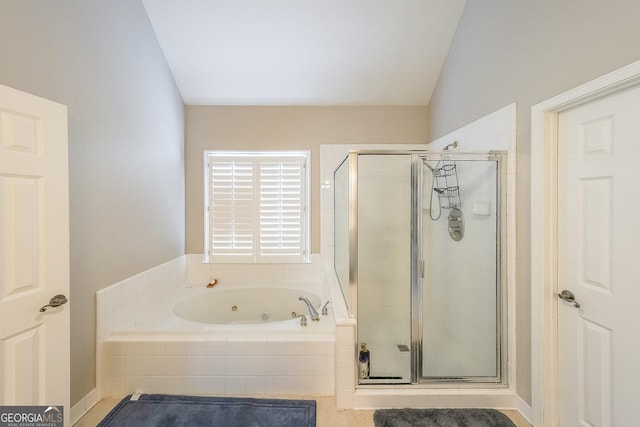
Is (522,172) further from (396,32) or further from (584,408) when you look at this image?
(396,32)

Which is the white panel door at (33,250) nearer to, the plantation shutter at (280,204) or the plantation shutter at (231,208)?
the plantation shutter at (231,208)

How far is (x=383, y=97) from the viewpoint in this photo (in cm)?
298

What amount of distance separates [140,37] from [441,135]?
291cm

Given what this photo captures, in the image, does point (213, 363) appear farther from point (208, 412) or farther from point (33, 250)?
point (33, 250)

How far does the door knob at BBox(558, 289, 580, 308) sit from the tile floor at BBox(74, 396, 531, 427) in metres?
0.82

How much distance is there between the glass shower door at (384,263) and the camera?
6.41 feet

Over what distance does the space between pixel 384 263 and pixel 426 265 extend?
15.5 inches

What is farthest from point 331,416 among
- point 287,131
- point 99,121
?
point 287,131

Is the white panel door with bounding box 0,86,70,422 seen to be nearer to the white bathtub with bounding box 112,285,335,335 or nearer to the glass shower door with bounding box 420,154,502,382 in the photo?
the white bathtub with bounding box 112,285,335,335

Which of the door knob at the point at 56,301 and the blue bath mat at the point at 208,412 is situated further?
the blue bath mat at the point at 208,412

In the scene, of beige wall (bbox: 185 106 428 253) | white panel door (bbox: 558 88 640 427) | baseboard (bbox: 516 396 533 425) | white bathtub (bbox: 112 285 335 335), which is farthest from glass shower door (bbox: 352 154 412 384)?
beige wall (bbox: 185 106 428 253)

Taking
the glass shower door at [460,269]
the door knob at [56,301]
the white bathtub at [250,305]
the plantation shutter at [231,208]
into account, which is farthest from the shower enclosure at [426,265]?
the door knob at [56,301]

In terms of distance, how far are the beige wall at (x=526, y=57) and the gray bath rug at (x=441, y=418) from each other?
238mm

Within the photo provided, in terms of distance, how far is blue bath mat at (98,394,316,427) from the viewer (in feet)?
Answer: 5.14
